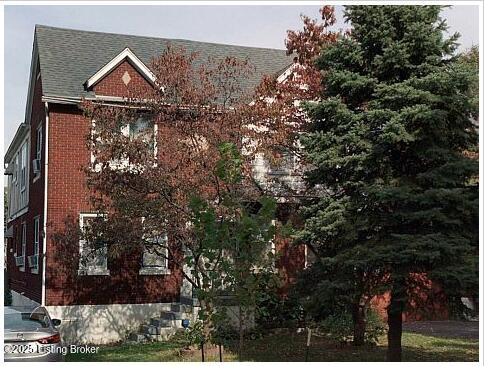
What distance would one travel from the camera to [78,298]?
16.0 m

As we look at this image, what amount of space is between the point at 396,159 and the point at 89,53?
10.7 meters

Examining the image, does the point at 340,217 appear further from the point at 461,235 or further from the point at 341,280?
the point at 461,235

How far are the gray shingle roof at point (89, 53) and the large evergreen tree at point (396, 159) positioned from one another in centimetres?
445

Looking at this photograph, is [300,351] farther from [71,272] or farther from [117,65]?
[117,65]

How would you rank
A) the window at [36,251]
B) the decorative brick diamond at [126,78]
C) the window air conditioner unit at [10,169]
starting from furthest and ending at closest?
the window air conditioner unit at [10,169] < the window at [36,251] < the decorative brick diamond at [126,78]

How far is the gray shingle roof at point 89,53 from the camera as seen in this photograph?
671 inches

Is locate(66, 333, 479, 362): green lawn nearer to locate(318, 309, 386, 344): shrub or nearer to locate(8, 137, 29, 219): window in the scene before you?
locate(318, 309, 386, 344): shrub

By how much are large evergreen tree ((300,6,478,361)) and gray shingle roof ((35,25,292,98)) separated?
14.6 feet

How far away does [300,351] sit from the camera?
44.5ft

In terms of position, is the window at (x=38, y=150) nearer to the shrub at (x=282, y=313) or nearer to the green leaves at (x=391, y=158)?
the shrub at (x=282, y=313)

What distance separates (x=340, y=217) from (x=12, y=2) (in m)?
7.00

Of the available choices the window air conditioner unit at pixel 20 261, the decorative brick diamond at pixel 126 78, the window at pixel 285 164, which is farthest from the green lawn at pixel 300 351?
the decorative brick diamond at pixel 126 78

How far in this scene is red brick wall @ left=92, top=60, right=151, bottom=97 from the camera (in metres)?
16.8

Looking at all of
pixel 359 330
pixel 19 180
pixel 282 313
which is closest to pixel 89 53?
pixel 19 180
